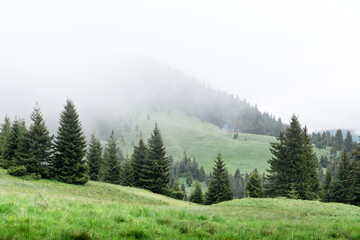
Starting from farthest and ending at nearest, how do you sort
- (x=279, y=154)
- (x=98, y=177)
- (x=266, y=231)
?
(x=98, y=177)
(x=279, y=154)
(x=266, y=231)

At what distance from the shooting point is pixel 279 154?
139ft

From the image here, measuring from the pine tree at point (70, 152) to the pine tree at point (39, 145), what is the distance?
1.34 m

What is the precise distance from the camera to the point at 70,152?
38094 mm

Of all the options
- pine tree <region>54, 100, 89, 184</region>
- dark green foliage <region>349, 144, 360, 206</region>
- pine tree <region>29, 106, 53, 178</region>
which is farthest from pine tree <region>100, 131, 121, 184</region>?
dark green foliage <region>349, 144, 360, 206</region>

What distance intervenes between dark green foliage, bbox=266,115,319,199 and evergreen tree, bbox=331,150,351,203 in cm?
989

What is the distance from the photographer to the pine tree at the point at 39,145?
35594mm

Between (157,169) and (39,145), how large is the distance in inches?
1019

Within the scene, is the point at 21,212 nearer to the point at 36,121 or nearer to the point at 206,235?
the point at 206,235

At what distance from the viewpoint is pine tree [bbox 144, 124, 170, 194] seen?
52.8 m

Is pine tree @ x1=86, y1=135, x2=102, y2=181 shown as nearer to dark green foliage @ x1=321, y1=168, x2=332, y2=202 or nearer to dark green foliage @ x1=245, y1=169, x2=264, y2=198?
dark green foliage @ x1=245, y1=169, x2=264, y2=198

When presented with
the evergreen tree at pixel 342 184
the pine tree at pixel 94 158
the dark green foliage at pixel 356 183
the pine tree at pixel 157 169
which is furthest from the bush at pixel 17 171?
the evergreen tree at pixel 342 184

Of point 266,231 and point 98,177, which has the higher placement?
point 266,231

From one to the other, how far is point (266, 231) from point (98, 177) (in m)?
64.7

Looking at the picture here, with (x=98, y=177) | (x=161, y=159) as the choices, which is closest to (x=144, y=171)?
(x=161, y=159)
